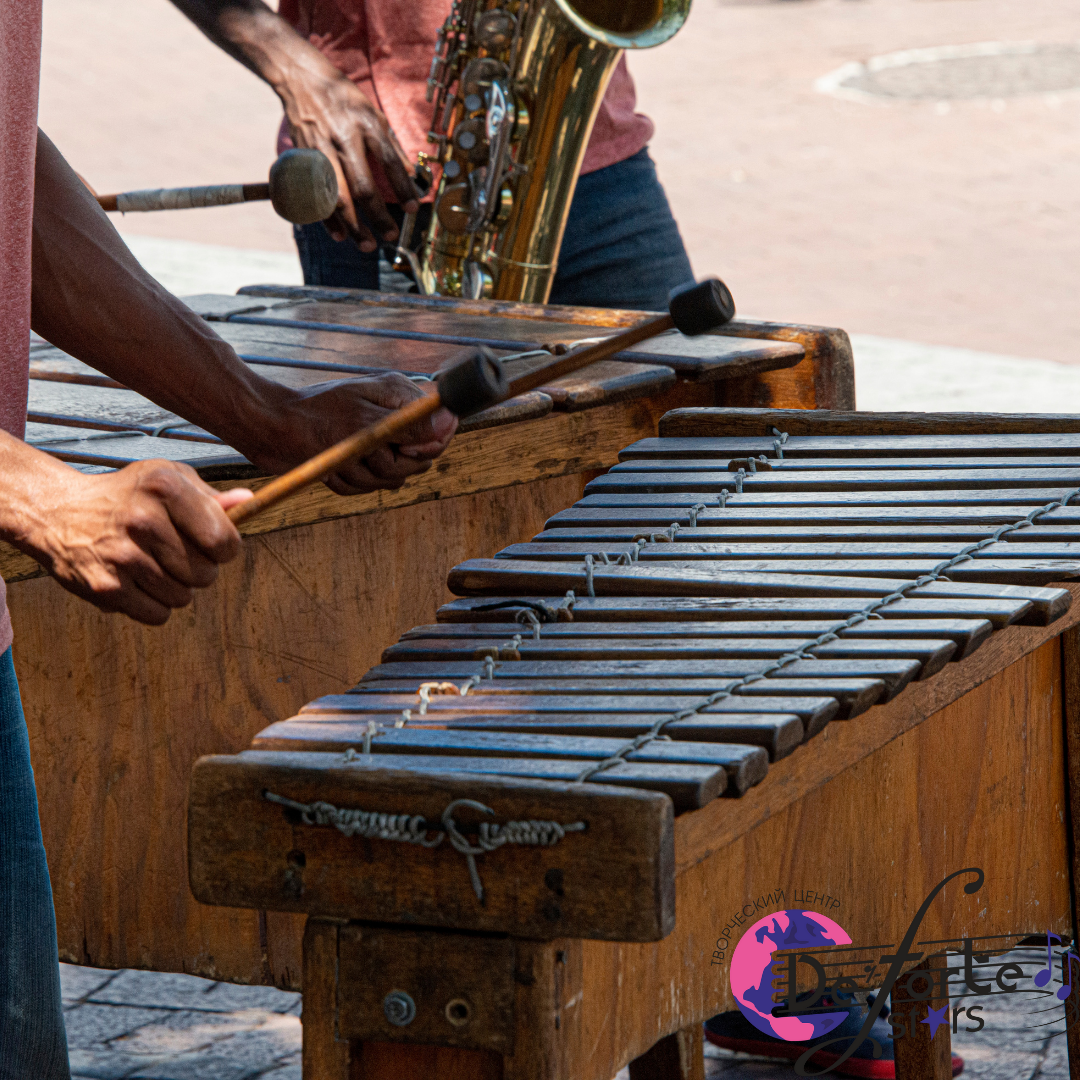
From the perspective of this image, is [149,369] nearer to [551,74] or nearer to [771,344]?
[771,344]

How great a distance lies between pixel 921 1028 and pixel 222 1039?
1032 mm

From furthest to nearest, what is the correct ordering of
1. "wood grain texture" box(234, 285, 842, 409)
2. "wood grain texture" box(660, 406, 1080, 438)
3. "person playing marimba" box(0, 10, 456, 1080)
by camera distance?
1. "wood grain texture" box(234, 285, 842, 409)
2. "wood grain texture" box(660, 406, 1080, 438)
3. "person playing marimba" box(0, 10, 456, 1080)

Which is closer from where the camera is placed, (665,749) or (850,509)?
(665,749)

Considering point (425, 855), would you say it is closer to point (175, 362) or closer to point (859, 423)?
point (175, 362)

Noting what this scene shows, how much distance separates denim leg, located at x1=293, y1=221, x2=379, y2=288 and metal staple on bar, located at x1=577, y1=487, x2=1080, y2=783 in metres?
1.48

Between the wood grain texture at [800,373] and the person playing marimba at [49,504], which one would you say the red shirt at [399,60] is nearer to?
the wood grain texture at [800,373]

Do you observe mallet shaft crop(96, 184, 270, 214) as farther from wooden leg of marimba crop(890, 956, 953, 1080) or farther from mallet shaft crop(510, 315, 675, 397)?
wooden leg of marimba crop(890, 956, 953, 1080)

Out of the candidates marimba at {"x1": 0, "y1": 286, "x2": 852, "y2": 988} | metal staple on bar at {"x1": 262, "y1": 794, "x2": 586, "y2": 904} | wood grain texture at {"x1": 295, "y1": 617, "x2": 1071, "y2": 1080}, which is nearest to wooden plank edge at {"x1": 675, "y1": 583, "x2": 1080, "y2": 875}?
wood grain texture at {"x1": 295, "y1": 617, "x2": 1071, "y2": 1080}

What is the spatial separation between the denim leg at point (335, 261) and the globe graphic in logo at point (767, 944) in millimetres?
1690

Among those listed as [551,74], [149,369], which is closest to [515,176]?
Result: [551,74]

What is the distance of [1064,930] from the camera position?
1.89 metres

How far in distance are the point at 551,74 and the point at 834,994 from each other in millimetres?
1745

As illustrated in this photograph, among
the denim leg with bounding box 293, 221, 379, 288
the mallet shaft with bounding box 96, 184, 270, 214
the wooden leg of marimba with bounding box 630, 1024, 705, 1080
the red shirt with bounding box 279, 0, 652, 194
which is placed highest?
the red shirt with bounding box 279, 0, 652, 194

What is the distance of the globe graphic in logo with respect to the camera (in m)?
1.48
